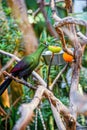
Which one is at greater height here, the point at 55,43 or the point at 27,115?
the point at 27,115

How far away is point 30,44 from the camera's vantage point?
653mm

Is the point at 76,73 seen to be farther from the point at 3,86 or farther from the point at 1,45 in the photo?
the point at 1,45

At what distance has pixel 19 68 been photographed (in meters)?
1.64

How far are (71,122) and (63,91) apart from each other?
56.1 inches

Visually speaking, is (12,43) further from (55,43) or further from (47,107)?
(47,107)

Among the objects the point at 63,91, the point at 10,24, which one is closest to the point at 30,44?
the point at 10,24

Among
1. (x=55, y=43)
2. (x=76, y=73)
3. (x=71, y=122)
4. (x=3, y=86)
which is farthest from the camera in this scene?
(x=55, y=43)

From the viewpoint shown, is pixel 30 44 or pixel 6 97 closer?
pixel 30 44

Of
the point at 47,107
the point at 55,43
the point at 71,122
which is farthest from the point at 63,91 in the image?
the point at 71,122

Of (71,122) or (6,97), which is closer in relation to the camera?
(71,122)

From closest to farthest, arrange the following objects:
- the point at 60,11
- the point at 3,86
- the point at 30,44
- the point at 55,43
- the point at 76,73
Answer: the point at 30,44 < the point at 76,73 < the point at 3,86 < the point at 55,43 < the point at 60,11

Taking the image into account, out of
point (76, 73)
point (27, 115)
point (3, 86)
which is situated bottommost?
point (3, 86)

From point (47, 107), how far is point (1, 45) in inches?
20.2

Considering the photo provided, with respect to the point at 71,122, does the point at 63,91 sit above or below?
below
